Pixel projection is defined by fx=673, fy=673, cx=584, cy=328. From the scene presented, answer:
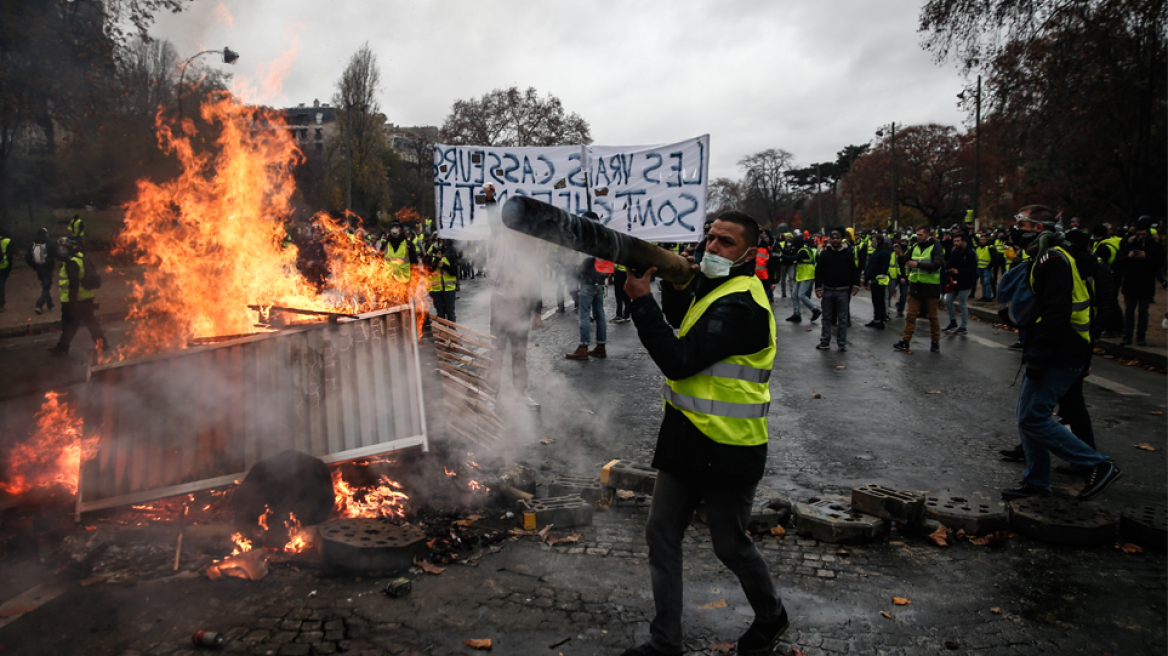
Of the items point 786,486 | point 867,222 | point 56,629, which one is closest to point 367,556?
point 56,629

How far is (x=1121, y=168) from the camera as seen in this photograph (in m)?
22.7

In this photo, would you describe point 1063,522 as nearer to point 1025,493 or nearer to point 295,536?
point 1025,493

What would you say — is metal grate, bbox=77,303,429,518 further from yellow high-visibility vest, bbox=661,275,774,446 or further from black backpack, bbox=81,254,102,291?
black backpack, bbox=81,254,102,291

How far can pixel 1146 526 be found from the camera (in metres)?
4.02

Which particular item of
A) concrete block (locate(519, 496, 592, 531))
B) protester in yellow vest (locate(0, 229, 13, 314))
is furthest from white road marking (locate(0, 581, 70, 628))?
protester in yellow vest (locate(0, 229, 13, 314))

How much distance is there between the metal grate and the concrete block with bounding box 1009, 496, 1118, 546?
3961mm

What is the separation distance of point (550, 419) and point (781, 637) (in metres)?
4.01

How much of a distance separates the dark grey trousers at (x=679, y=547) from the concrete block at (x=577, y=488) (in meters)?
1.68

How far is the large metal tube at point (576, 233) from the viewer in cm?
220

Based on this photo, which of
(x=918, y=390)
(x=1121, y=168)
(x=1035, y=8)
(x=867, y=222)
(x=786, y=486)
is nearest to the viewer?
(x=786, y=486)

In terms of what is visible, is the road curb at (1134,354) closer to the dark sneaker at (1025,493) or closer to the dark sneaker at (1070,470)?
the dark sneaker at (1070,470)

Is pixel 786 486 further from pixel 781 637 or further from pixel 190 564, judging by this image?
pixel 190 564

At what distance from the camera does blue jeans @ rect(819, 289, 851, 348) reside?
36.6 ft

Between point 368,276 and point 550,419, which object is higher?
point 368,276
